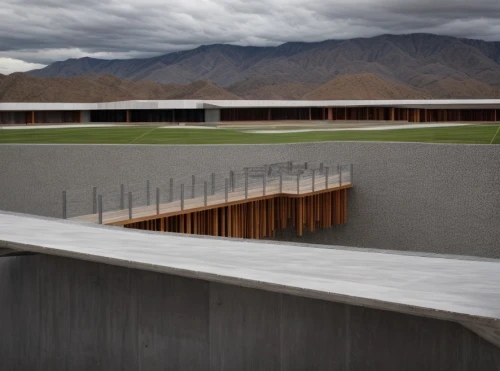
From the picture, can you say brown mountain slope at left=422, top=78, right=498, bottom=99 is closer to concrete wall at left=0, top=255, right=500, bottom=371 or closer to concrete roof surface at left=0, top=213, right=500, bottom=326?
concrete roof surface at left=0, top=213, right=500, bottom=326

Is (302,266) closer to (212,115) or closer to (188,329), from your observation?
(188,329)

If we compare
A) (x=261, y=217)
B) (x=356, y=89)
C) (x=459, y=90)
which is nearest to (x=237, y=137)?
(x=261, y=217)

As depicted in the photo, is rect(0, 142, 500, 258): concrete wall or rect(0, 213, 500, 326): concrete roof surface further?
rect(0, 142, 500, 258): concrete wall

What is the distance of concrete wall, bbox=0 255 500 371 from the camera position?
6.51 metres

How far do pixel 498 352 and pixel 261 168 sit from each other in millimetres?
20682

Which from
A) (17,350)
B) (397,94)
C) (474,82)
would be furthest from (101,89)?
(17,350)

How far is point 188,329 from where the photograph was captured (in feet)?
25.3

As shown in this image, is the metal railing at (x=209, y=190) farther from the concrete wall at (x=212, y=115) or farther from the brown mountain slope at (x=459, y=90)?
the brown mountain slope at (x=459, y=90)

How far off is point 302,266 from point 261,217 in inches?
610

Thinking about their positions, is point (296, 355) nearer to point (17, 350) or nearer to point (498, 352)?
point (498, 352)

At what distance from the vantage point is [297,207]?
2397 cm

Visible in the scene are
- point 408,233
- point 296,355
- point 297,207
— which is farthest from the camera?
point 408,233

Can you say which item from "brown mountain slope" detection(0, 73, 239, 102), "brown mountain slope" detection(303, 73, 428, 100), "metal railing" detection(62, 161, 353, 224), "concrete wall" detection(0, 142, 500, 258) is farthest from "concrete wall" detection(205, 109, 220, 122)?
"brown mountain slope" detection(0, 73, 239, 102)

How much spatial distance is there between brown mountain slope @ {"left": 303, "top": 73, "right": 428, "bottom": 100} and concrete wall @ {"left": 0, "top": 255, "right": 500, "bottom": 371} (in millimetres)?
129836
